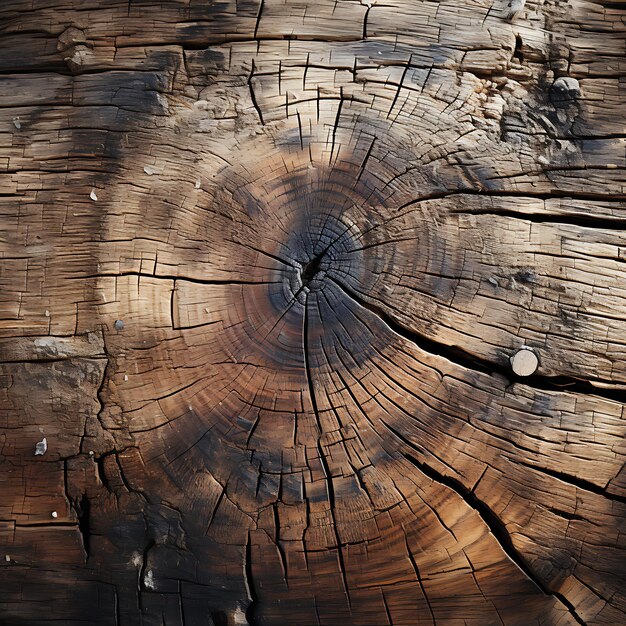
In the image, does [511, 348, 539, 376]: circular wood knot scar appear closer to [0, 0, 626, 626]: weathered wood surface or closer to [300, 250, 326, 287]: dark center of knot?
[0, 0, 626, 626]: weathered wood surface

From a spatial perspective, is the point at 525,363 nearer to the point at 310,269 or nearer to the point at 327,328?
the point at 327,328

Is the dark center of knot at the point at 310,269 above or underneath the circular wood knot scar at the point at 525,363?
above

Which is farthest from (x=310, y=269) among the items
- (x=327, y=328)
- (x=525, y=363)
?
(x=525, y=363)

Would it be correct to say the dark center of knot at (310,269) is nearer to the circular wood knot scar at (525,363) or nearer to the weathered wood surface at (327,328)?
the weathered wood surface at (327,328)

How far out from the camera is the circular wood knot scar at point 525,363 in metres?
1.72

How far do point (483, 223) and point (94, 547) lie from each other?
1583mm

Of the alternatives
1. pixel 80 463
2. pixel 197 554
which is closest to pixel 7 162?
pixel 80 463

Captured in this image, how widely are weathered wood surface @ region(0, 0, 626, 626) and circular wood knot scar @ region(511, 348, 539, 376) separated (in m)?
0.02

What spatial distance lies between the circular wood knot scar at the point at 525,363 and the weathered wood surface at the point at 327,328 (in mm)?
21

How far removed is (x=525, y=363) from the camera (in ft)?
5.65

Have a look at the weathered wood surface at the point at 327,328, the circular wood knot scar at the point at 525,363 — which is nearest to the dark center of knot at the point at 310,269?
the weathered wood surface at the point at 327,328

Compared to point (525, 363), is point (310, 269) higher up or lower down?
higher up

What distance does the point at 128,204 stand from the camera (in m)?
1.85

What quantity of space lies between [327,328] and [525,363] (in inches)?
23.5
